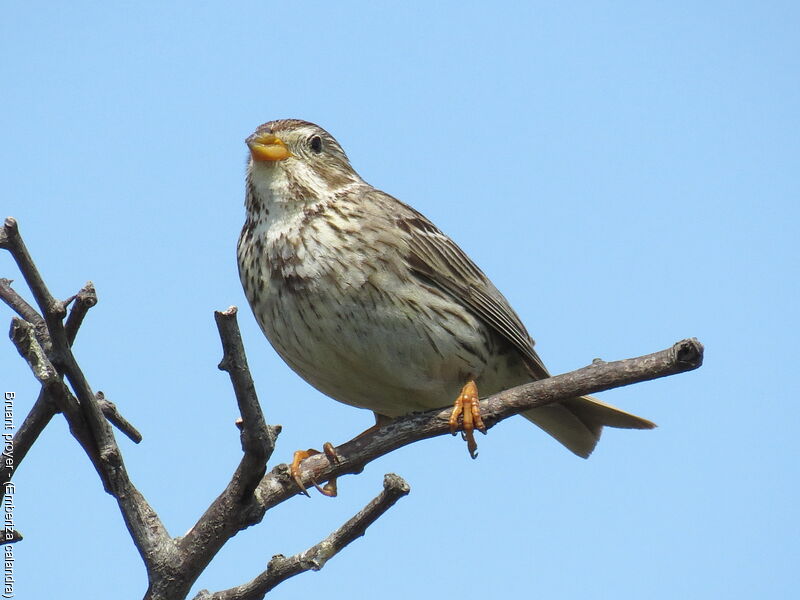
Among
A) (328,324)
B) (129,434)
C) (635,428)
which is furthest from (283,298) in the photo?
(635,428)

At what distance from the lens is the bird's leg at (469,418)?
17.0 feet

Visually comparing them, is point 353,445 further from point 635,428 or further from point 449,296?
point 635,428

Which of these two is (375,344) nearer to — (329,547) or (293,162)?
(293,162)

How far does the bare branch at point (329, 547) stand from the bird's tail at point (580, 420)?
6.96ft

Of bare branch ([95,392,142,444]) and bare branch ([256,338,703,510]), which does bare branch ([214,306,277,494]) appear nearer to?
bare branch ([256,338,703,510])

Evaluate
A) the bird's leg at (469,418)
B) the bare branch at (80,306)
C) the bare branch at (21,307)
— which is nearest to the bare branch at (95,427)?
the bare branch at (80,306)

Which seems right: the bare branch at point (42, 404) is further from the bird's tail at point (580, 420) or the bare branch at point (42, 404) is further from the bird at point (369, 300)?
the bird's tail at point (580, 420)

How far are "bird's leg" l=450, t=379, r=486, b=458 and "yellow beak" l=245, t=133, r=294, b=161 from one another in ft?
6.04

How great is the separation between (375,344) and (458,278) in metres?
0.94

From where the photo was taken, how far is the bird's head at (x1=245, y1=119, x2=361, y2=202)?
241 inches

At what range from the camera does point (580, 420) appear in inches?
251

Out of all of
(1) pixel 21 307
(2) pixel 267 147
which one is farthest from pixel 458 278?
(1) pixel 21 307

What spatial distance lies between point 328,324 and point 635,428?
194cm

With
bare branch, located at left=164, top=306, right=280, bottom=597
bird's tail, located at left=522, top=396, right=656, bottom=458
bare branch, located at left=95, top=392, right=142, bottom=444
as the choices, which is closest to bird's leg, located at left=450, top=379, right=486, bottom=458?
bird's tail, located at left=522, top=396, right=656, bottom=458
